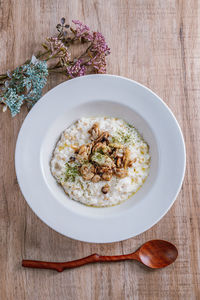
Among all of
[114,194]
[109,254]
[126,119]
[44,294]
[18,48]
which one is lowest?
[44,294]

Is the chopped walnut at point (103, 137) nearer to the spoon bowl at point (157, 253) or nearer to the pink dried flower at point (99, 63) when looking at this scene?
the pink dried flower at point (99, 63)

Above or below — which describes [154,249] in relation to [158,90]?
below

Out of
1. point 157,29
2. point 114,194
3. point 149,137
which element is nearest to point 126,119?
point 149,137

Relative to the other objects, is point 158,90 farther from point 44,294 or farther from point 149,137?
point 44,294

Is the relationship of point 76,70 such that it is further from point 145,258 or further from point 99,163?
point 145,258

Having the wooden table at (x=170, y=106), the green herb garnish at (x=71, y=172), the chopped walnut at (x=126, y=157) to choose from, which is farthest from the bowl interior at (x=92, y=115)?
→ the wooden table at (x=170, y=106)
